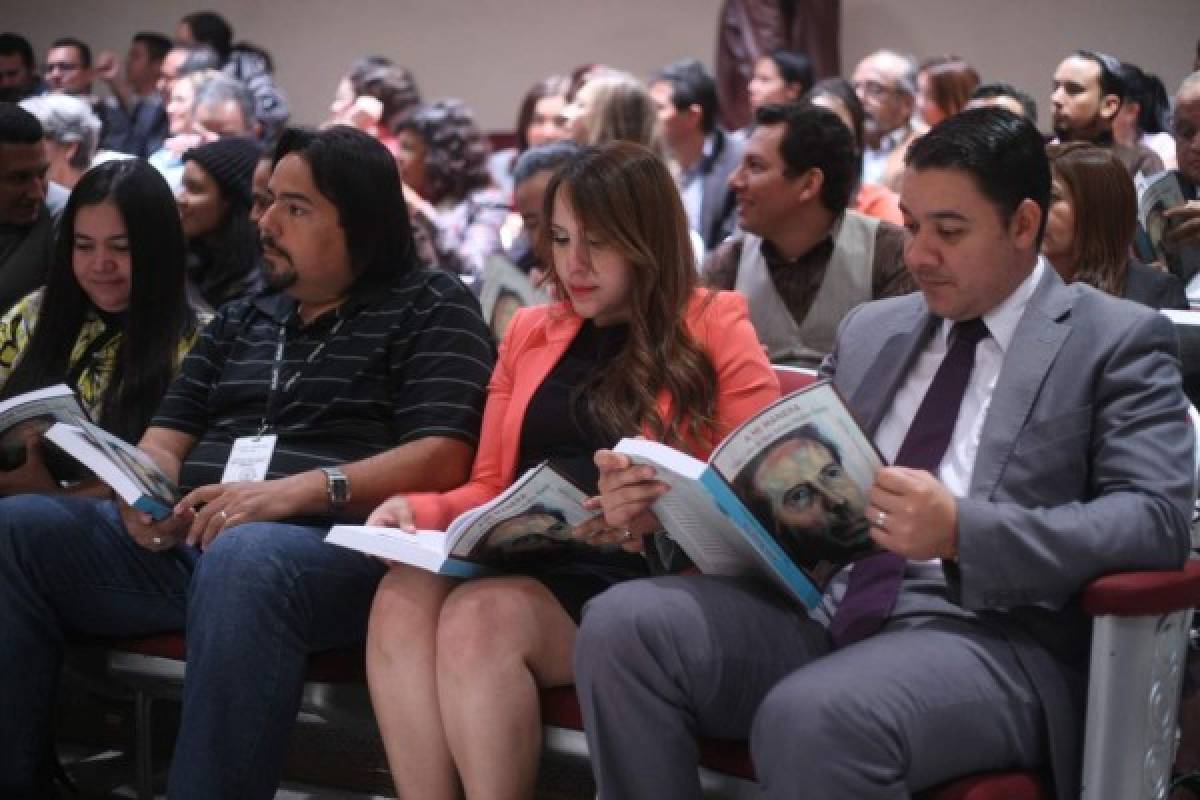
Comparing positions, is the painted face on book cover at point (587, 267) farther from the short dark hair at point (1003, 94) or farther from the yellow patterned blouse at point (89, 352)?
the short dark hair at point (1003, 94)

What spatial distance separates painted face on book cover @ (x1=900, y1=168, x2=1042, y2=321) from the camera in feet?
7.54

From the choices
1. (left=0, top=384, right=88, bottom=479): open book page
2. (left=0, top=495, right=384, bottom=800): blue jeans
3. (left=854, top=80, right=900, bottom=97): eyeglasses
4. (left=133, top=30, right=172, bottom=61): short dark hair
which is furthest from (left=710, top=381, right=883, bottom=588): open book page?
(left=133, top=30, right=172, bottom=61): short dark hair

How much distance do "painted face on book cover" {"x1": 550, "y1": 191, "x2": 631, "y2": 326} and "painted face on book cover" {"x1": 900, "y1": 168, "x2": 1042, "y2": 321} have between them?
50 centimetres

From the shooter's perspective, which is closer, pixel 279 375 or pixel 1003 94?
pixel 279 375

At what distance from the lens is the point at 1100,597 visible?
201 centimetres

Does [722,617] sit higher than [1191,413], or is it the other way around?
[1191,413]

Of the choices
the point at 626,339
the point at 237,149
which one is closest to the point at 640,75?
the point at 237,149

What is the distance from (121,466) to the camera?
8.68 feet

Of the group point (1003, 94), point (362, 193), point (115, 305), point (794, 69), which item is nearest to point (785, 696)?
point (362, 193)

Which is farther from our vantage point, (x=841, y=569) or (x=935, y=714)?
(x=841, y=569)

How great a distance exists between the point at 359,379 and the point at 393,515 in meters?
0.37

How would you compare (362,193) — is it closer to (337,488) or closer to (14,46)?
(337,488)

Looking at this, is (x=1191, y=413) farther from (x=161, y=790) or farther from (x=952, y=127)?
(x=161, y=790)

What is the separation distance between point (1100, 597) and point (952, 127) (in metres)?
0.71
